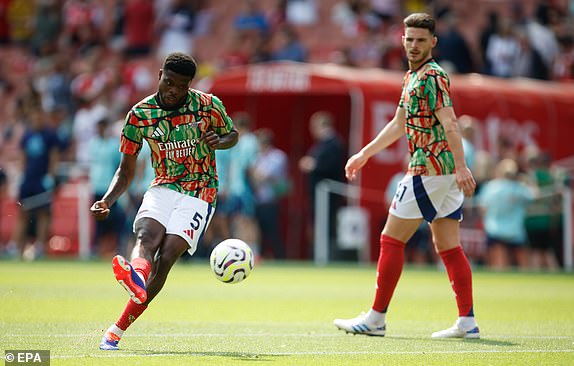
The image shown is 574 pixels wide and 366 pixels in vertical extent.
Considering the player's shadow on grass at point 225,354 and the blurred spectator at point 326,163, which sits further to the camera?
the blurred spectator at point 326,163

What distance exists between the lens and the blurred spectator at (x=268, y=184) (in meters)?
23.6

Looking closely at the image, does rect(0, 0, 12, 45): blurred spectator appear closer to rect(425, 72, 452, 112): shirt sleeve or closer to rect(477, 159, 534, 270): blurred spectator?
rect(477, 159, 534, 270): blurred spectator

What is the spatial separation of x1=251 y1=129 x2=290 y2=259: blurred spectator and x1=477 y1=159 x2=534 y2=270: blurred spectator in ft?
13.8

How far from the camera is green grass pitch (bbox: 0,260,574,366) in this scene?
882 cm

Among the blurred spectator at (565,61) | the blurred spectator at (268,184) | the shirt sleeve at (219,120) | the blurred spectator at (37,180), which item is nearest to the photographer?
the shirt sleeve at (219,120)

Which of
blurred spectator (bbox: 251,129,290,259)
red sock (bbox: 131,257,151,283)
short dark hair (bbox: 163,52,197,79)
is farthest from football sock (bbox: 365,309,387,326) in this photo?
blurred spectator (bbox: 251,129,290,259)

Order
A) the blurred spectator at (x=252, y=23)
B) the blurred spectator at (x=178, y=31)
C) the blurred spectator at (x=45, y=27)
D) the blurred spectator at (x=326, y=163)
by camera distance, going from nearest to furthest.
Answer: the blurred spectator at (x=326, y=163)
the blurred spectator at (x=252, y=23)
the blurred spectator at (x=178, y=31)
the blurred spectator at (x=45, y=27)

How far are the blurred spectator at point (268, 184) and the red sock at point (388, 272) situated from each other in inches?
514

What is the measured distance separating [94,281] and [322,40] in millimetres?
14098

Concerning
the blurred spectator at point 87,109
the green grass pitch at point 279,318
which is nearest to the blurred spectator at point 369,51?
the blurred spectator at point 87,109

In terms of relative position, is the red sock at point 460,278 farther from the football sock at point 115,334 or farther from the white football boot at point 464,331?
the football sock at point 115,334

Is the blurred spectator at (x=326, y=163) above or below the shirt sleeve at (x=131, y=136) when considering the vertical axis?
below

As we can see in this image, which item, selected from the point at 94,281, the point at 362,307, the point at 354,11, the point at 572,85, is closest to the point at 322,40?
the point at 354,11

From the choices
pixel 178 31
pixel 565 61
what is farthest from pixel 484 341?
pixel 178 31
